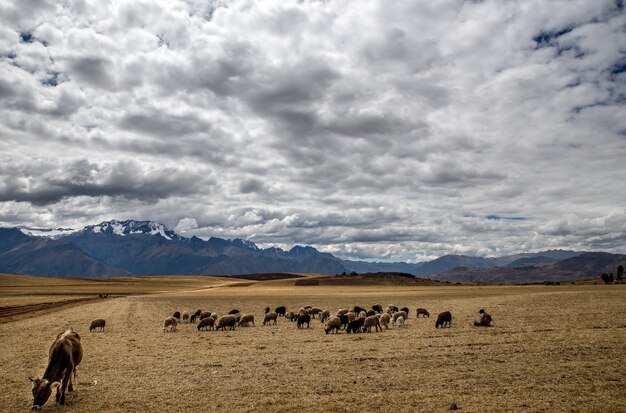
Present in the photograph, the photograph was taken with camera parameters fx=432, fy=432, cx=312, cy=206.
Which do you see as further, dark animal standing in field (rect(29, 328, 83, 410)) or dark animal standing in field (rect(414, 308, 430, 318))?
dark animal standing in field (rect(414, 308, 430, 318))

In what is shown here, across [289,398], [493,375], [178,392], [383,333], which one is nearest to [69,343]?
[178,392]

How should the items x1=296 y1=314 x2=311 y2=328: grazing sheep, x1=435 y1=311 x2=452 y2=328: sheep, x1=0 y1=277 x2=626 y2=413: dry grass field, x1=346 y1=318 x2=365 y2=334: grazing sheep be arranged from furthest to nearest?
1. x1=296 y1=314 x2=311 y2=328: grazing sheep
2. x1=435 y1=311 x2=452 y2=328: sheep
3. x1=346 y1=318 x2=365 y2=334: grazing sheep
4. x1=0 y1=277 x2=626 y2=413: dry grass field

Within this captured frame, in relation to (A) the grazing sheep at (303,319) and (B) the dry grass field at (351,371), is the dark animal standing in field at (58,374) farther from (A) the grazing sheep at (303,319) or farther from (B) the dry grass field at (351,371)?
(A) the grazing sheep at (303,319)

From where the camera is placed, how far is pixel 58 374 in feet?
44.2

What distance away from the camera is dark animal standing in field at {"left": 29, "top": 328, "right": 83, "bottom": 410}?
→ 1251 centimetres

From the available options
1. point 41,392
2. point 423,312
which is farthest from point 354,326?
point 41,392

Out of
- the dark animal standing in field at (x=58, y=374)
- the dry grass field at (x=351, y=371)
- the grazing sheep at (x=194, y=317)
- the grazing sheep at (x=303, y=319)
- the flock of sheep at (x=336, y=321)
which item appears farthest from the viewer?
the grazing sheep at (x=194, y=317)

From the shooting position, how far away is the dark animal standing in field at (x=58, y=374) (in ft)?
41.0

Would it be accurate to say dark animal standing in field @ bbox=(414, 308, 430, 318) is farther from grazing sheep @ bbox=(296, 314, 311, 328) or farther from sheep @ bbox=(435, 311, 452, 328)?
grazing sheep @ bbox=(296, 314, 311, 328)

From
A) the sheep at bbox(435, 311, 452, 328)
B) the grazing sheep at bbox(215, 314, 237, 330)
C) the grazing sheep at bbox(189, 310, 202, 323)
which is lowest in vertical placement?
the grazing sheep at bbox(189, 310, 202, 323)

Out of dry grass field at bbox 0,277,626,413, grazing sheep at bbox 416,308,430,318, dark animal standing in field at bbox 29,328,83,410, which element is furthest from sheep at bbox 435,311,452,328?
dark animal standing in field at bbox 29,328,83,410

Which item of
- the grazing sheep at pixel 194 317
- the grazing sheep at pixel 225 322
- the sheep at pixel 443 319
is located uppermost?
the sheep at pixel 443 319

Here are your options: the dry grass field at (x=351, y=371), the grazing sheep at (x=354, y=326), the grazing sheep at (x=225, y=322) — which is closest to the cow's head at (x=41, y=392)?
the dry grass field at (x=351, y=371)

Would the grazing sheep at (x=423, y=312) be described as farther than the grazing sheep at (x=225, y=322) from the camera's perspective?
Yes
